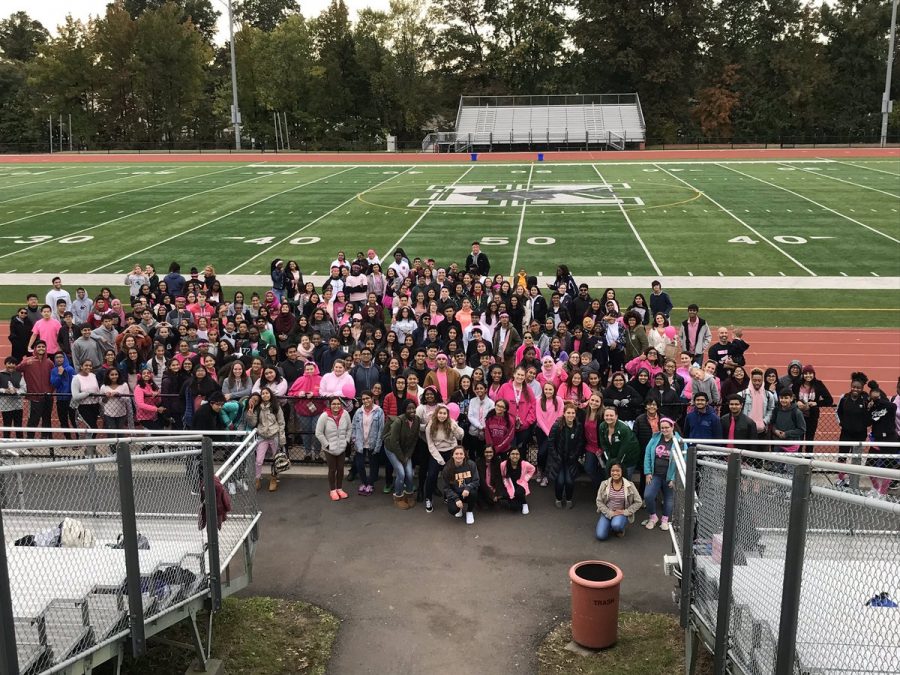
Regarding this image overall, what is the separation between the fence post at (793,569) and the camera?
5.03 metres

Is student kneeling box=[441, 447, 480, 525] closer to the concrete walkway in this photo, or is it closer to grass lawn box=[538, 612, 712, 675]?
the concrete walkway

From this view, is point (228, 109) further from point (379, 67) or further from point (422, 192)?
point (422, 192)

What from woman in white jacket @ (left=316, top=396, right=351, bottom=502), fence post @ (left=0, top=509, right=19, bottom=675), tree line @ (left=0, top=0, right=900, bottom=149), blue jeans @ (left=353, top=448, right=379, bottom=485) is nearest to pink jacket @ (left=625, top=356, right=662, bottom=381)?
blue jeans @ (left=353, top=448, right=379, bottom=485)

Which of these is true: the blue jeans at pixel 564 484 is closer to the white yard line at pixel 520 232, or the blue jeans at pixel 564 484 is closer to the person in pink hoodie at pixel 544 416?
the person in pink hoodie at pixel 544 416

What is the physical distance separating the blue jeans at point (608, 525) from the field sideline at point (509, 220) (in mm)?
15303

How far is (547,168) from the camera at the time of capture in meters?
51.3

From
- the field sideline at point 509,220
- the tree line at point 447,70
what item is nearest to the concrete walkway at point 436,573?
the field sideline at point 509,220

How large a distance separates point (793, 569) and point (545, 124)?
234 ft

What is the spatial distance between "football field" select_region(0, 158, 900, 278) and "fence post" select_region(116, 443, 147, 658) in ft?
67.9

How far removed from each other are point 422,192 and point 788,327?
23.8 meters

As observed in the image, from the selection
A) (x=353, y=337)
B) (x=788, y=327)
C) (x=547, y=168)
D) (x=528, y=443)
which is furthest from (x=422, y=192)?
(x=528, y=443)

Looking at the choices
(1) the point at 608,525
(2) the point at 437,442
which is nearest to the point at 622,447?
(1) the point at 608,525

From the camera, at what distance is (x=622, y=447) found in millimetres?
11133

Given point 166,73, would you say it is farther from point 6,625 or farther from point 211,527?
point 6,625
